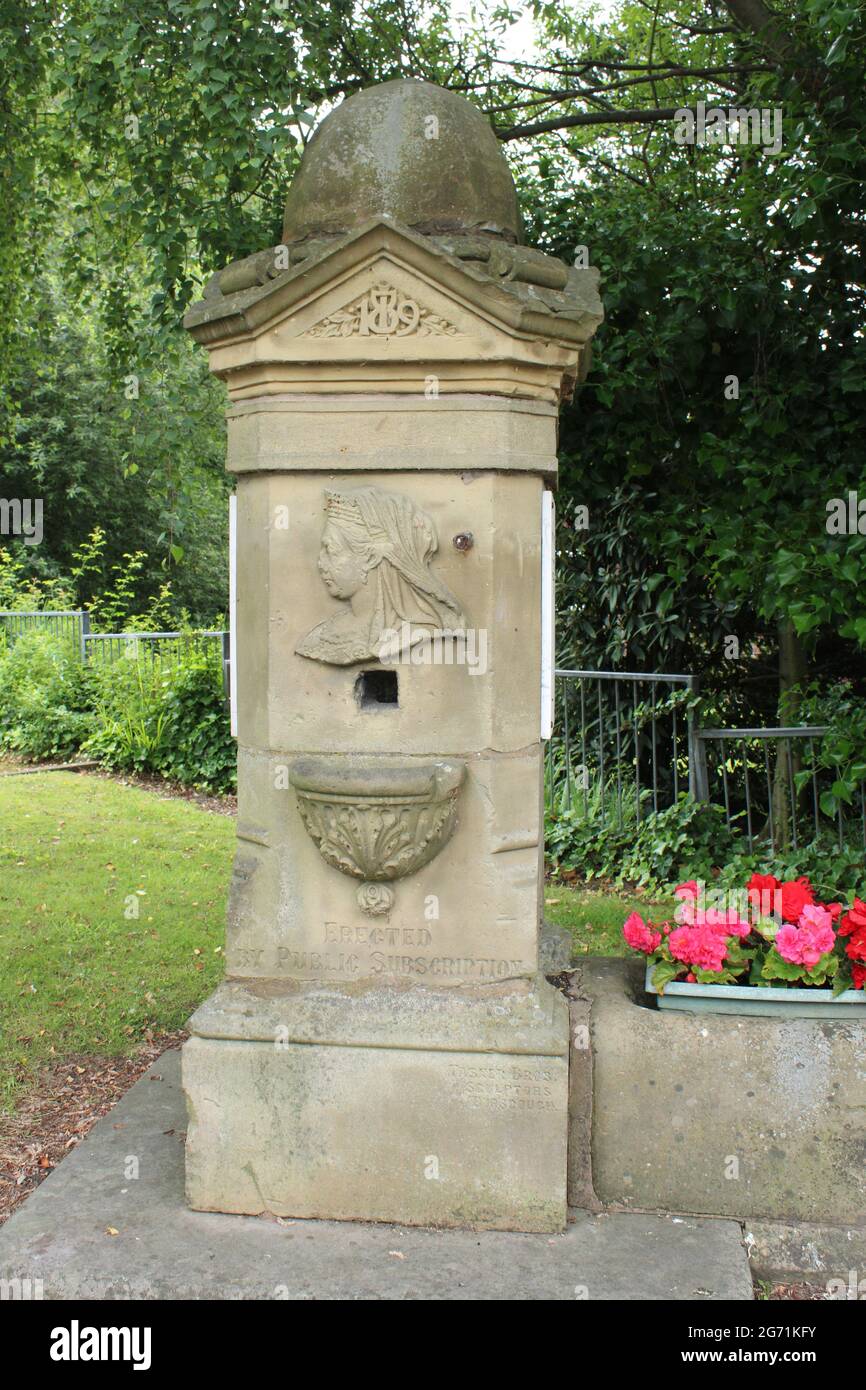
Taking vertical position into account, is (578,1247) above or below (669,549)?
below

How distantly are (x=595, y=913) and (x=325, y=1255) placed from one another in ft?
12.9

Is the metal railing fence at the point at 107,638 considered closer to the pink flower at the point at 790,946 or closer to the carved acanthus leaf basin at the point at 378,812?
the carved acanthus leaf basin at the point at 378,812

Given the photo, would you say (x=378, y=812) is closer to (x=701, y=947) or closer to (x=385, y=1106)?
(x=385, y=1106)

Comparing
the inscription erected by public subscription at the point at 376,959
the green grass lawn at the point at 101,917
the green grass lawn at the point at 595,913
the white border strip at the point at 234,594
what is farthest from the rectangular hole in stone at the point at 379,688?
the green grass lawn at the point at 595,913

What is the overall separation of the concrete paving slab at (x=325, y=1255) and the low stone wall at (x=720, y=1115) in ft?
0.37

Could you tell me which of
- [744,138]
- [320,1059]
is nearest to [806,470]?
[744,138]

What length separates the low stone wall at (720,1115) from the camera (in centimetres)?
333

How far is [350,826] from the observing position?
336 centimetres

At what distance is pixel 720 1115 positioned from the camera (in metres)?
3.39

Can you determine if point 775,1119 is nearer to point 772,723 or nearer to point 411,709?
point 411,709

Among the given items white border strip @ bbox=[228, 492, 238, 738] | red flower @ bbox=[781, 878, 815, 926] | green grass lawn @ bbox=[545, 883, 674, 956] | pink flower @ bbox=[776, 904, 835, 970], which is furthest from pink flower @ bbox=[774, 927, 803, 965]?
green grass lawn @ bbox=[545, 883, 674, 956]

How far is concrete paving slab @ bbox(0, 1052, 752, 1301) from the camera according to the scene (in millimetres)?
3004

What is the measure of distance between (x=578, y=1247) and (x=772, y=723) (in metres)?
5.24

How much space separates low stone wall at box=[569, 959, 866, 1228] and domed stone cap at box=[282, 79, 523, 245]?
93.5 inches
